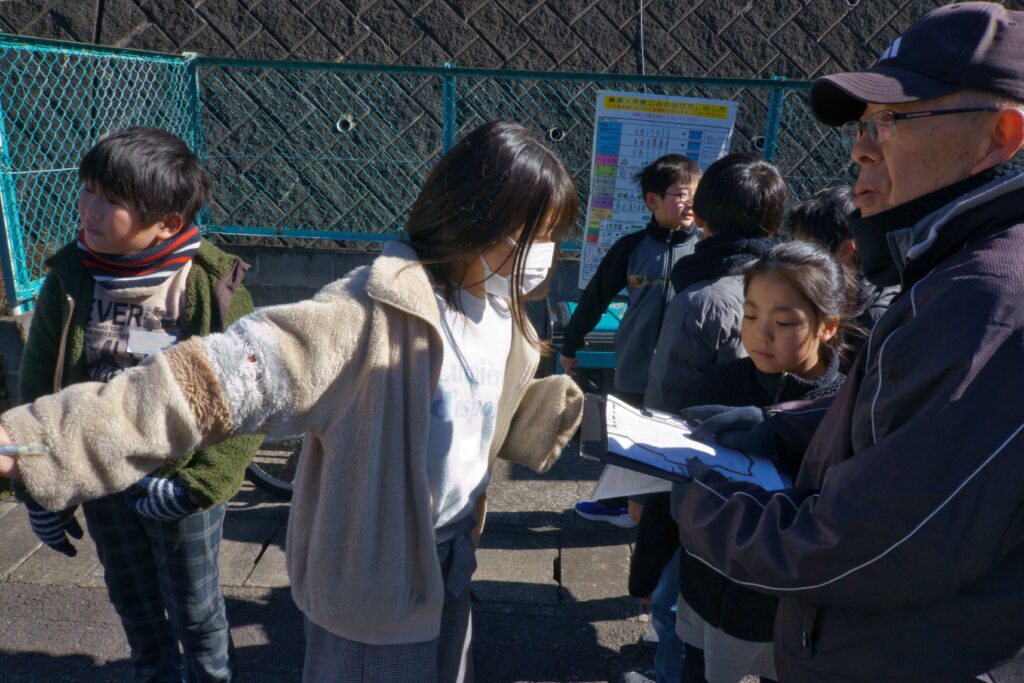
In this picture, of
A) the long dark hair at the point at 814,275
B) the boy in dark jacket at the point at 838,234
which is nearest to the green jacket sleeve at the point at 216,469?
the long dark hair at the point at 814,275

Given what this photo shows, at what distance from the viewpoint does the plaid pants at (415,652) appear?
1490 mm

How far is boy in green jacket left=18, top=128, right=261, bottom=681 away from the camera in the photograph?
2.01 metres

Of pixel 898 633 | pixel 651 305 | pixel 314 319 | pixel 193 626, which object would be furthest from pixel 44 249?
pixel 898 633

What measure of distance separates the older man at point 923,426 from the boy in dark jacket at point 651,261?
2.05 metres

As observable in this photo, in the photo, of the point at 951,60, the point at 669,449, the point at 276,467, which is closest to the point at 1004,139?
the point at 951,60

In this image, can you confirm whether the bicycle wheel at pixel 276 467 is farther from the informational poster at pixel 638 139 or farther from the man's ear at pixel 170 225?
the informational poster at pixel 638 139

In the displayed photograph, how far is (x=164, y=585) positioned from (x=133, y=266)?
0.91m

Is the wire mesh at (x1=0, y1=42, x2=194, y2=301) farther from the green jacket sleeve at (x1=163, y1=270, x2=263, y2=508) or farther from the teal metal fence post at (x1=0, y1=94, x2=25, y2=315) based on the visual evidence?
the green jacket sleeve at (x1=163, y1=270, x2=263, y2=508)

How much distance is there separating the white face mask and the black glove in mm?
507

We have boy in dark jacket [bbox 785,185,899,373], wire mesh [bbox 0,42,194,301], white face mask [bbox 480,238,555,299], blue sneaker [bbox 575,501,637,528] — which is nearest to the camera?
white face mask [bbox 480,238,555,299]

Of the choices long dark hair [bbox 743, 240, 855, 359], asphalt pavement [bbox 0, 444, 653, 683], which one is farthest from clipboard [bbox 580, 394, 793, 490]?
asphalt pavement [bbox 0, 444, 653, 683]

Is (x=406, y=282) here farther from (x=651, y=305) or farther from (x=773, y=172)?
(x=651, y=305)

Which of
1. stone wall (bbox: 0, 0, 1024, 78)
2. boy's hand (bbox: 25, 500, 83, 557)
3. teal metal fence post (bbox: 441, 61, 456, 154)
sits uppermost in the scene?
stone wall (bbox: 0, 0, 1024, 78)

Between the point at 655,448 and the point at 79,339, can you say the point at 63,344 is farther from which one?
the point at 655,448
